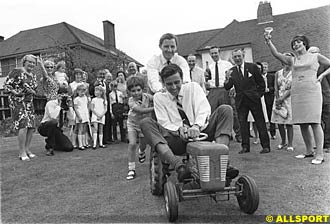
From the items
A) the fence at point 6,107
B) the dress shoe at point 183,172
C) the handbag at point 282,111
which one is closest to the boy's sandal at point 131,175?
the dress shoe at point 183,172

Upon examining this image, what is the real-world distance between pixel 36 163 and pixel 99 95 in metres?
2.57

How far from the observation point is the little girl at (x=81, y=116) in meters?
7.29

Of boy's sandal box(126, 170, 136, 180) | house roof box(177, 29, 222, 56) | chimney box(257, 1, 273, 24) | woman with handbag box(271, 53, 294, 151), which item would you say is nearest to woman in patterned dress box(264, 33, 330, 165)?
woman with handbag box(271, 53, 294, 151)

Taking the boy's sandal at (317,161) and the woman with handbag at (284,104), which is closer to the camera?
the boy's sandal at (317,161)

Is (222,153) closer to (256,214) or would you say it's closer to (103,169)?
→ (256,214)

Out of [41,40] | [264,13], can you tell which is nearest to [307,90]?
[264,13]

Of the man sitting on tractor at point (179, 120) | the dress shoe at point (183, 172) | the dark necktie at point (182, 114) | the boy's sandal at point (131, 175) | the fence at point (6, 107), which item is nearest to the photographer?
the dress shoe at point (183, 172)

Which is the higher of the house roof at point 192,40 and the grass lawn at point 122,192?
the house roof at point 192,40

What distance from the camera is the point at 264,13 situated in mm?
28344

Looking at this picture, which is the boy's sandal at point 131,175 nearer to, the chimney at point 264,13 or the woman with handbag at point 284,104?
the woman with handbag at point 284,104

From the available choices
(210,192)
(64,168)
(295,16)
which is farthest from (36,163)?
(295,16)

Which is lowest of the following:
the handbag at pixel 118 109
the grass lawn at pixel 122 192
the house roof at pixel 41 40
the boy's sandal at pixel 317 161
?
the grass lawn at pixel 122 192

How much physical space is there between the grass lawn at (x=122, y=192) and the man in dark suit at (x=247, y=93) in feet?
1.21

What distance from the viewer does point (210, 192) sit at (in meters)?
2.66
